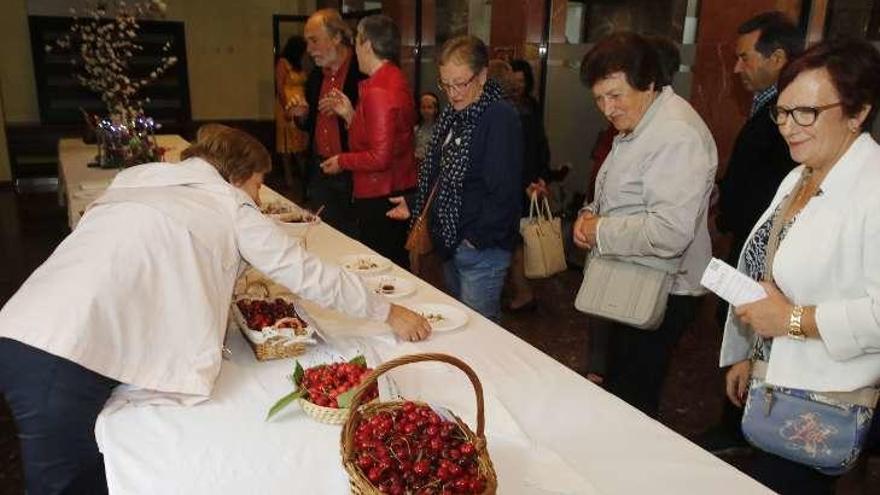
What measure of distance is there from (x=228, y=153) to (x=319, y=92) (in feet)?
5.80

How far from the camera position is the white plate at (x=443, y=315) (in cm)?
165

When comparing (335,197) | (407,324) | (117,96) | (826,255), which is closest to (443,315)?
(407,324)

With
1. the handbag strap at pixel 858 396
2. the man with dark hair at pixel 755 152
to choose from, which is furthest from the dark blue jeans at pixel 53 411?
the man with dark hair at pixel 755 152

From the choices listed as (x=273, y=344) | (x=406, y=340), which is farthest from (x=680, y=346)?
(x=273, y=344)

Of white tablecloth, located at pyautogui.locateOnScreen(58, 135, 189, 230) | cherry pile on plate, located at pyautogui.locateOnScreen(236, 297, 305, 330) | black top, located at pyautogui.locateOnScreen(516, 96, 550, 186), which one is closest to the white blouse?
cherry pile on plate, located at pyautogui.locateOnScreen(236, 297, 305, 330)

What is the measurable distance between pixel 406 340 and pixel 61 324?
2.36ft

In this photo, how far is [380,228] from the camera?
9.03 feet

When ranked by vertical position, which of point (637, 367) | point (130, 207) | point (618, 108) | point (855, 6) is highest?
point (855, 6)

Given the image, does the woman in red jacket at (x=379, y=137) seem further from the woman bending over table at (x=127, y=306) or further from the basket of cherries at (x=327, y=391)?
the basket of cherries at (x=327, y=391)

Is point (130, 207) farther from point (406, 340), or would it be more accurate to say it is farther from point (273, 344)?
point (406, 340)

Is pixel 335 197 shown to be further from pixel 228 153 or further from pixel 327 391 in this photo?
pixel 327 391

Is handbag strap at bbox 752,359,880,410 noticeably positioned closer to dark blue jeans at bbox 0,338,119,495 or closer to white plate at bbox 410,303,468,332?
white plate at bbox 410,303,468,332

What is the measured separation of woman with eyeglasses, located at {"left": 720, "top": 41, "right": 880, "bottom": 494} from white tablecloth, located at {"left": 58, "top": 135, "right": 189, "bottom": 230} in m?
2.69

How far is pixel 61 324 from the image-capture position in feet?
3.96
